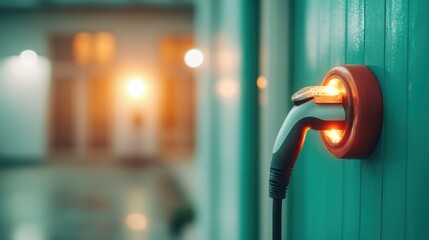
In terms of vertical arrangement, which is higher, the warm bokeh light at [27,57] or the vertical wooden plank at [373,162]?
the warm bokeh light at [27,57]

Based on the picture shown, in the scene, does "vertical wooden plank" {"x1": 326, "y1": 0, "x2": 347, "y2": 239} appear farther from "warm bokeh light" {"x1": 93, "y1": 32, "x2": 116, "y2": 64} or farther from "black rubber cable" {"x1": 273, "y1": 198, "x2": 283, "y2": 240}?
"warm bokeh light" {"x1": 93, "y1": 32, "x2": 116, "y2": 64}

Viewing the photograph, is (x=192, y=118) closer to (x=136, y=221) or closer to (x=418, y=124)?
(x=136, y=221)

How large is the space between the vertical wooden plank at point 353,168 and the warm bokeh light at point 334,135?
0.17 feet

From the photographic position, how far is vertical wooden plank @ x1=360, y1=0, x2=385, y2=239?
706 mm

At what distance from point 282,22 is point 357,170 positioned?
0.50 metres

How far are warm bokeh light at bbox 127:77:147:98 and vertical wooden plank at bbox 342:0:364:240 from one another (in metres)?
14.4

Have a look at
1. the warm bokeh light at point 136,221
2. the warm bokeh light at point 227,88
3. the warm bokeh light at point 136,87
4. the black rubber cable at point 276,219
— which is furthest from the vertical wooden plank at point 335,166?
the warm bokeh light at point 136,87

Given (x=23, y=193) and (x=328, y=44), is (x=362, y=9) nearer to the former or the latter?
(x=328, y=44)

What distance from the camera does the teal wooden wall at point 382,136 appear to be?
1.98 feet

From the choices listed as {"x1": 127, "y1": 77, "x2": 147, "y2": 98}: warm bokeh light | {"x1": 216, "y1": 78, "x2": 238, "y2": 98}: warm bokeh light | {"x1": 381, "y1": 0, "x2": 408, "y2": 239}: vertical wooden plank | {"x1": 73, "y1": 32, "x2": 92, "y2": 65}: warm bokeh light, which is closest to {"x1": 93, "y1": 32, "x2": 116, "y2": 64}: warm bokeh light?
{"x1": 73, "y1": 32, "x2": 92, "y2": 65}: warm bokeh light

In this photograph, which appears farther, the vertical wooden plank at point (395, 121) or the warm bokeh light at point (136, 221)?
the warm bokeh light at point (136, 221)

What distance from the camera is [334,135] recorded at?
760 mm

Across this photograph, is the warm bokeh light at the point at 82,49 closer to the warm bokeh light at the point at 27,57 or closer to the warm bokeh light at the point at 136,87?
the warm bokeh light at the point at 27,57

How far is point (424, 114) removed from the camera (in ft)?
1.94
